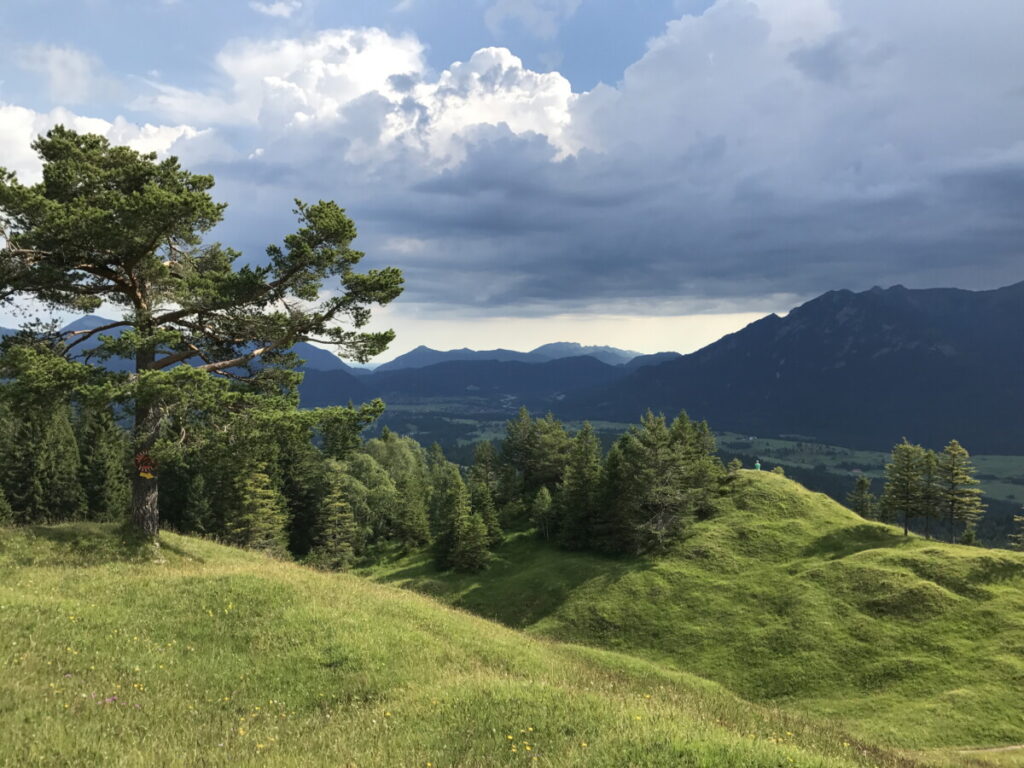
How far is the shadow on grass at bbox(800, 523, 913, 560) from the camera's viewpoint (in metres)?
52.2

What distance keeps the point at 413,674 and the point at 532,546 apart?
58450mm

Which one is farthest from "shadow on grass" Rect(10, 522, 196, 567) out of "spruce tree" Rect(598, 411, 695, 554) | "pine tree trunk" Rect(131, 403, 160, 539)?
"spruce tree" Rect(598, 411, 695, 554)

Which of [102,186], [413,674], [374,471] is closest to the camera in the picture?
[413,674]

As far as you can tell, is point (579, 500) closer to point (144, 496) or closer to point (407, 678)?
point (144, 496)

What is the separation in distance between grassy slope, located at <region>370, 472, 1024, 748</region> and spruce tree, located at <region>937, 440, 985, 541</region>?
5.85m

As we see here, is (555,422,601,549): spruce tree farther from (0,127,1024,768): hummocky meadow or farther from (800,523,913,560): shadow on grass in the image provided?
(800,523,913,560): shadow on grass

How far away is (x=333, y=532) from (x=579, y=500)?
30.9 metres

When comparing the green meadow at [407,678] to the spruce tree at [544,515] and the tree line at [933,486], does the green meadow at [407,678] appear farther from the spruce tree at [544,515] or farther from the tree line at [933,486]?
the spruce tree at [544,515]

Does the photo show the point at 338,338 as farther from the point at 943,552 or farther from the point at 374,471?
the point at 374,471

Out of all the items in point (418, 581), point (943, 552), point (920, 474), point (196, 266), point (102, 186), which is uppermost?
point (102, 186)

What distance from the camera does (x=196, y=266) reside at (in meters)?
25.0

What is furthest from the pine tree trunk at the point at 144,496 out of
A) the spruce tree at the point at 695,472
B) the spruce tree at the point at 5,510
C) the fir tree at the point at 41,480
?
the spruce tree at the point at 695,472

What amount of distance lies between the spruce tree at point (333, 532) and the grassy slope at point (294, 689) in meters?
43.9

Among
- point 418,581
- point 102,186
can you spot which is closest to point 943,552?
point 418,581
